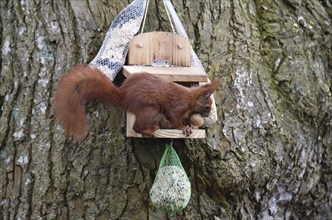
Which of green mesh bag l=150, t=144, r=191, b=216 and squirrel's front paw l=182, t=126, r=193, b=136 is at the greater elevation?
squirrel's front paw l=182, t=126, r=193, b=136

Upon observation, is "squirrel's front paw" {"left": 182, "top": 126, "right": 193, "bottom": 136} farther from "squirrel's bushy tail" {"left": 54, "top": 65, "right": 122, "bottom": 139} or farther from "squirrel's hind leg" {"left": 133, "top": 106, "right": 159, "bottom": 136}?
"squirrel's bushy tail" {"left": 54, "top": 65, "right": 122, "bottom": 139}

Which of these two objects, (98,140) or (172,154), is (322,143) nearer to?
(172,154)

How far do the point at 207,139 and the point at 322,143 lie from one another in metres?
0.57

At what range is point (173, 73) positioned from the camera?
76.2 inches

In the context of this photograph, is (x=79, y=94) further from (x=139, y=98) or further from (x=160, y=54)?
(x=160, y=54)

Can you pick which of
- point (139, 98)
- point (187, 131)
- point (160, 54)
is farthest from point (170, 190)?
point (160, 54)

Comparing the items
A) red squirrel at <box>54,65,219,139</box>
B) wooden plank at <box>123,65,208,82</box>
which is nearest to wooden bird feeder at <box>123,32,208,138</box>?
wooden plank at <box>123,65,208,82</box>

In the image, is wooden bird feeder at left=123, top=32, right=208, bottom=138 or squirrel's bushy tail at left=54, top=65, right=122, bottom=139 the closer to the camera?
squirrel's bushy tail at left=54, top=65, right=122, bottom=139

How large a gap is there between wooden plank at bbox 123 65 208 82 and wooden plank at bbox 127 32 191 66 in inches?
2.1

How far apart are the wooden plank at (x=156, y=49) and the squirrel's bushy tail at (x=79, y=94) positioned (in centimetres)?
19

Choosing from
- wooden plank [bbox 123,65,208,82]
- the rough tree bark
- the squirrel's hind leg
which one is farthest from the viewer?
the rough tree bark

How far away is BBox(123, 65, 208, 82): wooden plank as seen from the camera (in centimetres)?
192

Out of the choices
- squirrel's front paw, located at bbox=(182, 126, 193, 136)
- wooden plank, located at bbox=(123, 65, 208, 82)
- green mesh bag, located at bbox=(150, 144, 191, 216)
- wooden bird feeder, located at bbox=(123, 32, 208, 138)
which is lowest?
green mesh bag, located at bbox=(150, 144, 191, 216)

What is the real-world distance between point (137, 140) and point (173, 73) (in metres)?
0.36
